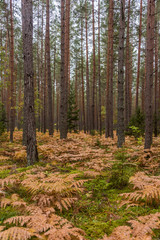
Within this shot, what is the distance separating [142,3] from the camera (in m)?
17.5

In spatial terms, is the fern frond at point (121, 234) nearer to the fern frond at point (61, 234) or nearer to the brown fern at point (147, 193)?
the fern frond at point (61, 234)

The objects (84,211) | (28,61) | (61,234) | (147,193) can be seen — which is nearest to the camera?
(61,234)

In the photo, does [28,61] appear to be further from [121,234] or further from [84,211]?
[121,234]

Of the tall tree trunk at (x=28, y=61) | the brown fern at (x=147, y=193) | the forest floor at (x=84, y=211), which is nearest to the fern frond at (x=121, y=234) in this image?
the forest floor at (x=84, y=211)

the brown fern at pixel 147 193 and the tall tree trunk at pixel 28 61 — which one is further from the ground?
the tall tree trunk at pixel 28 61

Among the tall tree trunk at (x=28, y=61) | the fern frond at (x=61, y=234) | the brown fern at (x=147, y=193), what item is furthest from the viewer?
the tall tree trunk at (x=28, y=61)

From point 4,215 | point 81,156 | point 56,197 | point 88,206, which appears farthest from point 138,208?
point 81,156

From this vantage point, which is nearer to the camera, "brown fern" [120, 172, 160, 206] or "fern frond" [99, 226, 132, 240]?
"fern frond" [99, 226, 132, 240]

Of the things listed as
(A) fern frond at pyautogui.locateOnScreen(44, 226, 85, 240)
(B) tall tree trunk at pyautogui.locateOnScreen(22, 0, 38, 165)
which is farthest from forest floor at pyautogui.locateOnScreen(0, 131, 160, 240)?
(B) tall tree trunk at pyautogui.locateOnScreen(22, 0, 38, 165)

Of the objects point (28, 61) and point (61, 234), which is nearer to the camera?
point (61, 234)

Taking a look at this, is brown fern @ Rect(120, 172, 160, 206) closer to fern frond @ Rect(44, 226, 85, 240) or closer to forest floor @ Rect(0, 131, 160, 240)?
forest floor @ Rect(0, 131, 160, 240)

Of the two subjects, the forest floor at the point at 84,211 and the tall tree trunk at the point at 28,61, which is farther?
the tall tree trunk at the point at 28,61

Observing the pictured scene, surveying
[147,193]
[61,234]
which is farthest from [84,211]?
[147,193]

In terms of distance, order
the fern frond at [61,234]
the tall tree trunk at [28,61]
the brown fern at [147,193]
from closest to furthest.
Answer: the fern frond at [61,234] < the brown fern at [147,193] < the tall tree trunk at [28,61]
